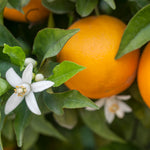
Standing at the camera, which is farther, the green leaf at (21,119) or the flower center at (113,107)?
the flower center at (113,107)

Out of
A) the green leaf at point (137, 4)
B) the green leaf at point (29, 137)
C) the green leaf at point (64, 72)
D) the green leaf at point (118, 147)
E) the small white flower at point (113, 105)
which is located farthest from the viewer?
the green leaf at point (118, 147)

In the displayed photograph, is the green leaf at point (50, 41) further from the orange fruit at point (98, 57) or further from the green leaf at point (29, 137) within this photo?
the green leaf at point (29, 137)

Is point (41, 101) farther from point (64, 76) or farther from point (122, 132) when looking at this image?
point (122, 132)

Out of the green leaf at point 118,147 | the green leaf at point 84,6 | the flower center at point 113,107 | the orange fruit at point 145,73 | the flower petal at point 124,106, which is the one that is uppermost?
the green leaf at point 84,6

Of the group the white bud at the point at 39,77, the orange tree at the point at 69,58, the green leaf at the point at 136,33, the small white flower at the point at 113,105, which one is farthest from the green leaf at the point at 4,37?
the small white flower at the point at 113,105

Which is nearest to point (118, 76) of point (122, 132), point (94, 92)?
point (94, 92)

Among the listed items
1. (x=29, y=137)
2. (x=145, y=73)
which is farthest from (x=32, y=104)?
(x=29, y=137)
